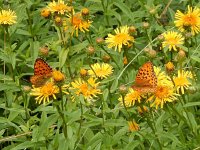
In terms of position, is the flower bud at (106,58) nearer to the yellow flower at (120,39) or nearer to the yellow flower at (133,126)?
the yellow flower at (120,39)

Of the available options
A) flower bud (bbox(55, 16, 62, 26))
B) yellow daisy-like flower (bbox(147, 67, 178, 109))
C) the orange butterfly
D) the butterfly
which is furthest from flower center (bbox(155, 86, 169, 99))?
flower bud (bbox(55, 16, 62, 26))

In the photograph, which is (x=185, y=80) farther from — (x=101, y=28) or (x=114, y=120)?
(x=101, y=28)

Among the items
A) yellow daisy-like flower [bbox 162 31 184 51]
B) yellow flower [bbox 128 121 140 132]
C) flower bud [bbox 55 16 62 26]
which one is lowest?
yellow flower [bbox 128 121 140 132]

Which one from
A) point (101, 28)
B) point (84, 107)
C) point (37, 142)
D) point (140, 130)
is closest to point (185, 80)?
point (140, 130)

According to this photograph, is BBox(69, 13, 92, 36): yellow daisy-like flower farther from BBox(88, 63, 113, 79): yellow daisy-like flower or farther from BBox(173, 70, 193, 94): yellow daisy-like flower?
BBox(173, 70, 193, 94): yellow daisy-like flower

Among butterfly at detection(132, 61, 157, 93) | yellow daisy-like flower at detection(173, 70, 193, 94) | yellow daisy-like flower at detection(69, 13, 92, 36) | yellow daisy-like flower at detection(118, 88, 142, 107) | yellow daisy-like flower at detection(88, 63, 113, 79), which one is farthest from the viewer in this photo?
yellow daisy-like flower at detection(69, 13, 92, 36)

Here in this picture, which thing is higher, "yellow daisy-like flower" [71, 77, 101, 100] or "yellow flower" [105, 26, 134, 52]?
"yellow flower" [105, 26, 134, 52]

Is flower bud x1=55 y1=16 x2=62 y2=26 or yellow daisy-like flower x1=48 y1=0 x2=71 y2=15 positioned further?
yellow daisy-like flower x1=48 y1=0 x2=71 y2=15
